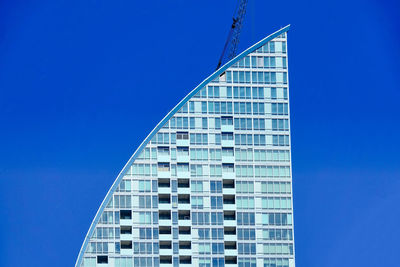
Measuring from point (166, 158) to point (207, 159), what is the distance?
5.79m

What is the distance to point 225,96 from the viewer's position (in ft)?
369

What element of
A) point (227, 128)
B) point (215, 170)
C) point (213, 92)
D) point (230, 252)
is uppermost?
point (213, 92)

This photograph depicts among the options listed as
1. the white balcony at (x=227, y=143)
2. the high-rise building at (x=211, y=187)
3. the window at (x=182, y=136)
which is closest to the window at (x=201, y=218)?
the high-rise building at (x=211, y=187)

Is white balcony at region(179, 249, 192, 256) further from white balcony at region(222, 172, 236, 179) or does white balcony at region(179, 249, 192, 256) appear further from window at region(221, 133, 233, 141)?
window at region(221, 133, 233, 141)

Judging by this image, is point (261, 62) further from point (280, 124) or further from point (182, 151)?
point (182, 151)

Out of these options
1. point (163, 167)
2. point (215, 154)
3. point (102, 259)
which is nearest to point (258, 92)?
point (215, 154)

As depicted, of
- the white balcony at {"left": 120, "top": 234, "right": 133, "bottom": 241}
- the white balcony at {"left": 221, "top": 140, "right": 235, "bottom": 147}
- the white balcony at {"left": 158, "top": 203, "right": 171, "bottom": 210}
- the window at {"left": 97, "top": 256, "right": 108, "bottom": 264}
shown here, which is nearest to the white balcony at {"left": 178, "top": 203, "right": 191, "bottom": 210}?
the white balcony at {"left": 158, "top": 203, "right": 171, "bottom": 210}

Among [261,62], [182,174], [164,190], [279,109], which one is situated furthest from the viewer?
[261,62]

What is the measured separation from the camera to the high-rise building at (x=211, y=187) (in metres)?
109

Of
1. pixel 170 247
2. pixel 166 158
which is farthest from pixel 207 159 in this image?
pixel 170 247

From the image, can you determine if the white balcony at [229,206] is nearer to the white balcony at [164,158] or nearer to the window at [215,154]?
the window at [215,154]

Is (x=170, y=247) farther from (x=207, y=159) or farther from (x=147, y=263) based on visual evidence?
(x=207, y=159)

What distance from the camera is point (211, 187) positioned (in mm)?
110312

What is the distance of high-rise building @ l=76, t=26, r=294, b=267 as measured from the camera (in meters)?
109
